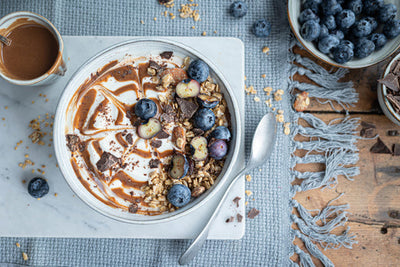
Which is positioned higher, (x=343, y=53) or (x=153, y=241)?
(x=343, y=53)

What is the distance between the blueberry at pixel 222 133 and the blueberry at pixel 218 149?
2 centimetres

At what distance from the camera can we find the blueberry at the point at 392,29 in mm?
1349

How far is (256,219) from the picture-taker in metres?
1.41

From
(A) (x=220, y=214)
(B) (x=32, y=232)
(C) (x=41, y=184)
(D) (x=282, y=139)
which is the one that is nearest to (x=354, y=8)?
(D) (x=282, y=139)

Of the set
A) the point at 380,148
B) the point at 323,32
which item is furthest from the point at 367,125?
the point at 323,32

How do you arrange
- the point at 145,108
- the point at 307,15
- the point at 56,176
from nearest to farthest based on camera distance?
the point at 145,108, the point at 56,176, the point at 307,15

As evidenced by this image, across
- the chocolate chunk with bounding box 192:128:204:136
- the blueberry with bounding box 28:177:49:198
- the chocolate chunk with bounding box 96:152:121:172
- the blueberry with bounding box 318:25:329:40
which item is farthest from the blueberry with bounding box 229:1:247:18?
the blueberry with bounding box 28:177:49:198

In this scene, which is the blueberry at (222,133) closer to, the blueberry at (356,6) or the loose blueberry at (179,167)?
the loose blueberry at (179,167)

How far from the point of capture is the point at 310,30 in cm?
133

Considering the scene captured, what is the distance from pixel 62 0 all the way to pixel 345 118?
131cm

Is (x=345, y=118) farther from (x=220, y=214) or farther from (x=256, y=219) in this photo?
(x=220, y=214)

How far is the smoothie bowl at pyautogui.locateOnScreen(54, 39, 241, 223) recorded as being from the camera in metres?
1.19

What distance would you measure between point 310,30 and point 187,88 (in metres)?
0.55

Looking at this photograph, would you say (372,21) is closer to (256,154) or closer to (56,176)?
(256,154)
